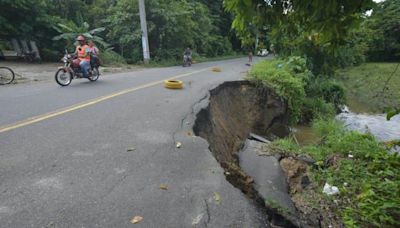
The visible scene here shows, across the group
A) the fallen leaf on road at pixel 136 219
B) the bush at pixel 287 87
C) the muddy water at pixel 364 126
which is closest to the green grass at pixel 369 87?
the muddy water at pixel 364 126

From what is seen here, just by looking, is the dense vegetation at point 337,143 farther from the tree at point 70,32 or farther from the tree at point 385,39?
the tree at point 385,39

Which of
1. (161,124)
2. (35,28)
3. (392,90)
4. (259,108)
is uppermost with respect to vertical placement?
(35,28)

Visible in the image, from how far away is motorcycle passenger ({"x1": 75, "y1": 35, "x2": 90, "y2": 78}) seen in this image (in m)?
10.7

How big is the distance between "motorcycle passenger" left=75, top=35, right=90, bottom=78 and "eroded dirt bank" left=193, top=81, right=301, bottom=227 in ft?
14.2

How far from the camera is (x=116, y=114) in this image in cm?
662

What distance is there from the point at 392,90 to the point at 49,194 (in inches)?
787

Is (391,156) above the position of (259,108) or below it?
above

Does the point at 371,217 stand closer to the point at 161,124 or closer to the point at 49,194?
the point at 49,194

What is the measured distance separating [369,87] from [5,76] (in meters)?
19.8

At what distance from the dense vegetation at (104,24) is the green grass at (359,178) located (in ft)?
42.1

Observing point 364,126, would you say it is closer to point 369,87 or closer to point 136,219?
point 369,87

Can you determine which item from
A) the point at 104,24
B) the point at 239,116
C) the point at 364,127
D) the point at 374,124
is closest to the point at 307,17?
the point at 239,116

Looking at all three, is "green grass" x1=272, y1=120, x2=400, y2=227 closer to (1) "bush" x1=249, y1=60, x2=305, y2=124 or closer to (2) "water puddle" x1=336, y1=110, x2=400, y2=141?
(1) "bush" x1=249, y1=60, x2=305, y2=124

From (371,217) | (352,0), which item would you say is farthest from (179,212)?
(352,0)
